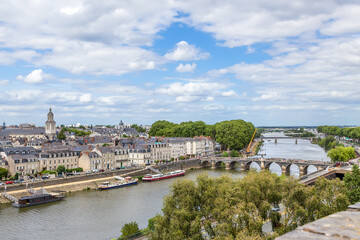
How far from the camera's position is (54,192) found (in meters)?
50.6

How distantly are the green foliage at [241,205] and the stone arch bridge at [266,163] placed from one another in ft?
143

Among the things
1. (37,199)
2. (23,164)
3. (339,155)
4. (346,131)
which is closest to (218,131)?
(339,155)

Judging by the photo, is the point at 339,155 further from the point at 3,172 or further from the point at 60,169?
the point at 3,172

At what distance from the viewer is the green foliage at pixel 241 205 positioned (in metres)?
20.6

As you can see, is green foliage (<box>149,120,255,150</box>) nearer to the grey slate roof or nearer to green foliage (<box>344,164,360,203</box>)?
the grey slate roof

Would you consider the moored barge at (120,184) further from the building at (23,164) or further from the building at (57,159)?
the building at (23,164)

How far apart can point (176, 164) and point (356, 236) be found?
73.6m

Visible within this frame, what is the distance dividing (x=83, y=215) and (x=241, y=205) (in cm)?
2456

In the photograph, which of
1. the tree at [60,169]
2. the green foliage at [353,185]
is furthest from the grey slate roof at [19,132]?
the green foliage at [353,185]

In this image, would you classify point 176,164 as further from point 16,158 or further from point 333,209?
point 333,209

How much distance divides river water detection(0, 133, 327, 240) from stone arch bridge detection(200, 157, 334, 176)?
99.0 ft

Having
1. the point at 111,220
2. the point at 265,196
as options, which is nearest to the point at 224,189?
the point at 265,196

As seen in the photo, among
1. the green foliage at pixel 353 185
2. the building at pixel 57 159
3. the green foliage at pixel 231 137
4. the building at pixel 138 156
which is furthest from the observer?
the green foliage at pixel 231 137

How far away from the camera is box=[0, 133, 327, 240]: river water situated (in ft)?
109
